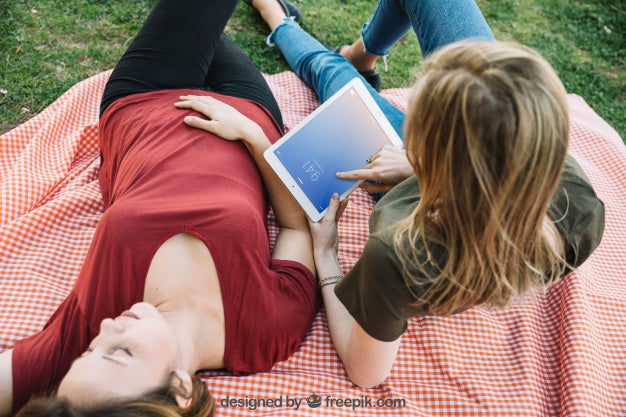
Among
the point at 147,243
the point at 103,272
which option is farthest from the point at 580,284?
the point at 103,272

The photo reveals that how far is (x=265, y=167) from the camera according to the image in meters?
2.06

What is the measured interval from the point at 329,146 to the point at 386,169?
0.89 feet

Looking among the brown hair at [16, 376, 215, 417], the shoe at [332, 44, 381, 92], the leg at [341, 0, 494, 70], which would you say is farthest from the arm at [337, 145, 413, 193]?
the shoe at [332, 44, 381, 92]

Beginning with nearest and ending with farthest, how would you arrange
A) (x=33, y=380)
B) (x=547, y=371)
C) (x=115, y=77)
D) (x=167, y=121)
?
(x=33, y=380) → (x=547, y=371) → (x=167, y=121) → (x=115, y=77)

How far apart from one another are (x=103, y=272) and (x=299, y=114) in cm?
151

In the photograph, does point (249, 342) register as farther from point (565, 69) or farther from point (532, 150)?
point (565, 69)

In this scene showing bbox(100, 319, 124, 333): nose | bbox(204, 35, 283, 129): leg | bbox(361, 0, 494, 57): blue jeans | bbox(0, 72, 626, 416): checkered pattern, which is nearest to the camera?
bbox(100, 319, 124, 333): nose

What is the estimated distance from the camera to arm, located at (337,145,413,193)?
6.36ft

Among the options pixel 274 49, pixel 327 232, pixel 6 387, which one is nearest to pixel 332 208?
pixel 327 232

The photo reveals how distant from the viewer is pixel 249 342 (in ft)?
5.78

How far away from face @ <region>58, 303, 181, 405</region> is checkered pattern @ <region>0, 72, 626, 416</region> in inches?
13.9

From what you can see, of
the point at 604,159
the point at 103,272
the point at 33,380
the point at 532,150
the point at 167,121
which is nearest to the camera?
the point at 532,150

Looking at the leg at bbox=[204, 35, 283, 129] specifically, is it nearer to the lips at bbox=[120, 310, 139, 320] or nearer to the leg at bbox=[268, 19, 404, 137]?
the leg at bbox=[268, 19, 404, 137]

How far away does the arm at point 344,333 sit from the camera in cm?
162
